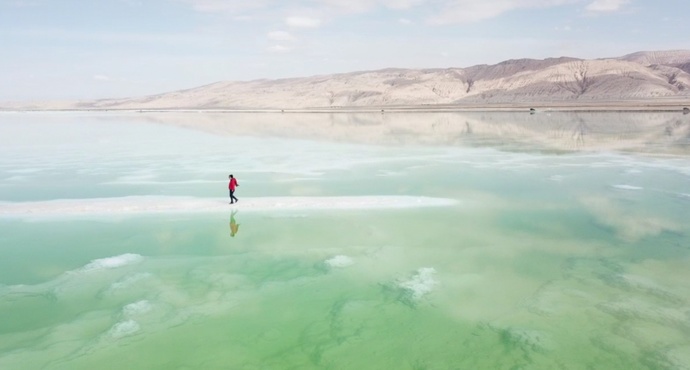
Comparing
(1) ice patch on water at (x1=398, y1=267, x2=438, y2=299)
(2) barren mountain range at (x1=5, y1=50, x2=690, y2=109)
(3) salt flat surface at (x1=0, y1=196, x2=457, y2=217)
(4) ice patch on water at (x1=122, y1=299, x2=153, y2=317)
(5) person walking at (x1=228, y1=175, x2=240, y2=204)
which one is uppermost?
(2) barren mountain range at (x1=5, y1=50, x2=690, y2=109)

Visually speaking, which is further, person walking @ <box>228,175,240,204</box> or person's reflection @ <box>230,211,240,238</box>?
person walking @ <box>228,175,240,204</box>

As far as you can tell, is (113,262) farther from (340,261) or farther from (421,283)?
(421,283)

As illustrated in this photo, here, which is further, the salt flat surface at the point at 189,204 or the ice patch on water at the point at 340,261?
the salt flat surface at the point at 189,204

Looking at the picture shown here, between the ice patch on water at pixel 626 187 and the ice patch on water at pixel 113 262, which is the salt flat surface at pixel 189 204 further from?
the ice patch on water at pixel 626 187

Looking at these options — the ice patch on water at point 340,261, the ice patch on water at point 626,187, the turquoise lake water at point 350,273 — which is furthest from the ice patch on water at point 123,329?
the ice patch on water at point 626,187

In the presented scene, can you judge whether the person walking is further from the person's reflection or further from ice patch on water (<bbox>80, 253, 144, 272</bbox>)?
ice patch on water (<bbox>80, 253, 144, 272</bbox>)

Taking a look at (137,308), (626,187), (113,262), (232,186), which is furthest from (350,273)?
(626,187)

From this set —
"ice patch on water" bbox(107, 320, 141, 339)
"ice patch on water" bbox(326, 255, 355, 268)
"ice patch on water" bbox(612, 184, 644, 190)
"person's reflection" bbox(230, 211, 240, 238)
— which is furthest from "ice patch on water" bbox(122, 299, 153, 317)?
"ice patch on water" bbox(612, 184, 644, 190)
